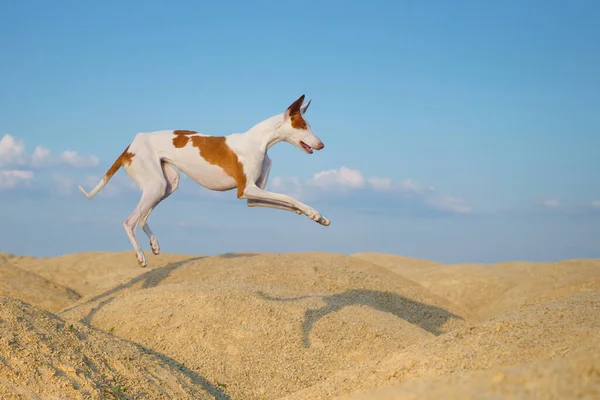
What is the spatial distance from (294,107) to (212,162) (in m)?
1.32

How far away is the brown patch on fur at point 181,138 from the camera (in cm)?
812

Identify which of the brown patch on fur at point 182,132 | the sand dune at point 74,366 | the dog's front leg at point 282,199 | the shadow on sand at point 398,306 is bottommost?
the sand dune at point 74,366

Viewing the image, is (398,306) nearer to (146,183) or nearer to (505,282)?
(146,183)

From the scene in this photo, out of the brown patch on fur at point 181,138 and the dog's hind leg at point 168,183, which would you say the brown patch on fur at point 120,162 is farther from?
the brown patch on fur at point 181,138

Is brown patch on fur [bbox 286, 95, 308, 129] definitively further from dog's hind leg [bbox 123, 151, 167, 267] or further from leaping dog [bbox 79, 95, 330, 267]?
dog's hind leg [bbox 123, 151, 167, 267]

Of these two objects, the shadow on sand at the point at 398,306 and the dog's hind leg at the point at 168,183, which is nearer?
Result: the dog's hind leg at the point at 168,183

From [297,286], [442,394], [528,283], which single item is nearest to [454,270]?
[528,283]

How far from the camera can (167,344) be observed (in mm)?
6523

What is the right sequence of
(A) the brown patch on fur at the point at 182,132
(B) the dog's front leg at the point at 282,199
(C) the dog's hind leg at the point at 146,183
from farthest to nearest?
(A) the brown patch on fur at the point at 182,132, (C) the dog's hind leg at the point at 146,183, (B) the dog's front leg at the point at 282,199

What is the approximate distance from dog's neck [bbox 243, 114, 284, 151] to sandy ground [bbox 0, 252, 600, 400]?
178cm

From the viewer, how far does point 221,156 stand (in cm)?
779

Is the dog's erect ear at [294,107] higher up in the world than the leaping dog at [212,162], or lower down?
higher up

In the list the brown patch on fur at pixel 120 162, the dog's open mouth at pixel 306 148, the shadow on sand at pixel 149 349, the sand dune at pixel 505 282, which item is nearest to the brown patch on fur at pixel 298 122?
the dog's open mouth at pixel 306 148

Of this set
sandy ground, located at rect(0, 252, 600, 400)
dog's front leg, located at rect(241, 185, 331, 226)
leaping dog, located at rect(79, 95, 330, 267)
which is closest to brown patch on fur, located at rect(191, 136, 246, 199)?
leaping dog, located at rect(79, 95, 330, 267)
